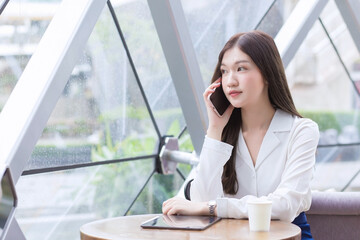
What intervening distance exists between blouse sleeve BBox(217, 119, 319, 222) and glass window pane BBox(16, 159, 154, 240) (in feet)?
5.89

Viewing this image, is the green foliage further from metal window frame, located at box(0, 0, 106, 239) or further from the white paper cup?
the white paper cup

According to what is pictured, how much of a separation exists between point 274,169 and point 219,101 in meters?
0.54

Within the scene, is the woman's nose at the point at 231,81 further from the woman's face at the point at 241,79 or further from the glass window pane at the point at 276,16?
the glass window pane at the point at 276,16

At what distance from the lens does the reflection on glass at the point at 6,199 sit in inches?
131

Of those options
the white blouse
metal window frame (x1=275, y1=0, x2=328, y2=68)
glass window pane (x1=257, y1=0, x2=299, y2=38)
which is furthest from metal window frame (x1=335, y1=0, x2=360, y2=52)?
Result: the white blouse

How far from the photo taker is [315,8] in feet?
24.0

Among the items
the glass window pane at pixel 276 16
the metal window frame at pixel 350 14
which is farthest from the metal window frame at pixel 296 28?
the metal window frame at pixel 350 14

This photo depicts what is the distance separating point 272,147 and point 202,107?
7.58 feet

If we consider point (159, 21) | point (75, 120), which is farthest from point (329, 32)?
point (75, 120)

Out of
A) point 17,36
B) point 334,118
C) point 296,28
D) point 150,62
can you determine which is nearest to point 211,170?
point 17,36

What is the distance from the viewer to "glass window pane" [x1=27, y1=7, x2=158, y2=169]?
4.74 m

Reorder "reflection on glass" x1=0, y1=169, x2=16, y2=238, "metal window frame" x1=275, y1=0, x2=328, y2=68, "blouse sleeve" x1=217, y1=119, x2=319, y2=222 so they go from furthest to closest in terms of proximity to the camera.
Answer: "metal window frame" x1=275, y1=0, x2=328, y2=68 < "reflection on glass" x1=0, y1=169, x2=16, y2=238 < "blouse sleeve" x1=217, y1=119, x2=319, y2=222

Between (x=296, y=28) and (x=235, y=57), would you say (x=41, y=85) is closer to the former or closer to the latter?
(x=235, y=57)

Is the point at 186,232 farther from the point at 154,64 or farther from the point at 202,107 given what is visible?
the point at 154,64
